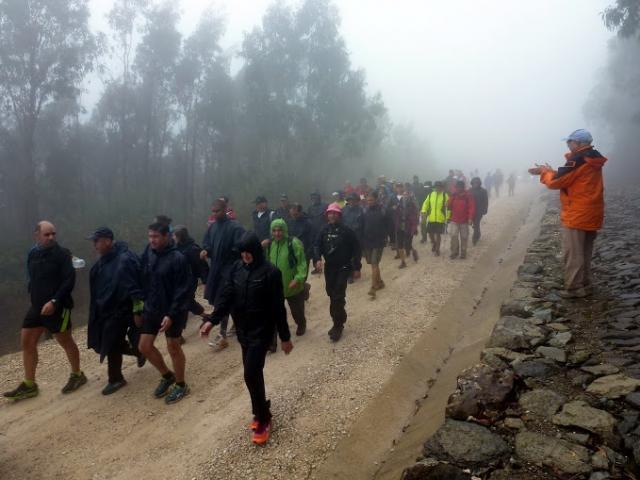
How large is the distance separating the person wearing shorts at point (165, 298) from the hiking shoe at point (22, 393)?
69.9 inches

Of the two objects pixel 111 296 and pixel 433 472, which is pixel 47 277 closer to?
pixel 111 296

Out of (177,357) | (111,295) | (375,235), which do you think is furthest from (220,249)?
(375,235)

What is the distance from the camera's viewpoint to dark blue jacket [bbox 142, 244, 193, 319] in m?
4.92

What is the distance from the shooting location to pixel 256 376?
3998mm

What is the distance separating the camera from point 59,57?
69.1 feet

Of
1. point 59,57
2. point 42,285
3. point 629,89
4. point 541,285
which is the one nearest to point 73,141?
point 59,57

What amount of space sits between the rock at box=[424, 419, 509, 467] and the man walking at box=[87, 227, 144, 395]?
382 cm

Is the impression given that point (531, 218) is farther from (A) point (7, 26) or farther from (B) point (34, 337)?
(A) point (7, 26)

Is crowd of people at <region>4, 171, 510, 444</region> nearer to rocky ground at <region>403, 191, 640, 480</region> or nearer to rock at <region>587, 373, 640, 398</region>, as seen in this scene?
rocky ground at <region>403, 191, 640, 480</region>

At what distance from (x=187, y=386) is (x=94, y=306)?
62.4 inches

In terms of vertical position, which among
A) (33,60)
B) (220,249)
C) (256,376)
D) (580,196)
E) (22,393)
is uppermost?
(33,60)

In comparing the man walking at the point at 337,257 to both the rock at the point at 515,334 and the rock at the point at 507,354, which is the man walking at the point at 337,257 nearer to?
the rock at the point at 515,334

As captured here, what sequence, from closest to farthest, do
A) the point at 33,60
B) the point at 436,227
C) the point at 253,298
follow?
1. the point at 253,298
2. the point at 436,227
3. the point at 33,60

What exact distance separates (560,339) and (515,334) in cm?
46
